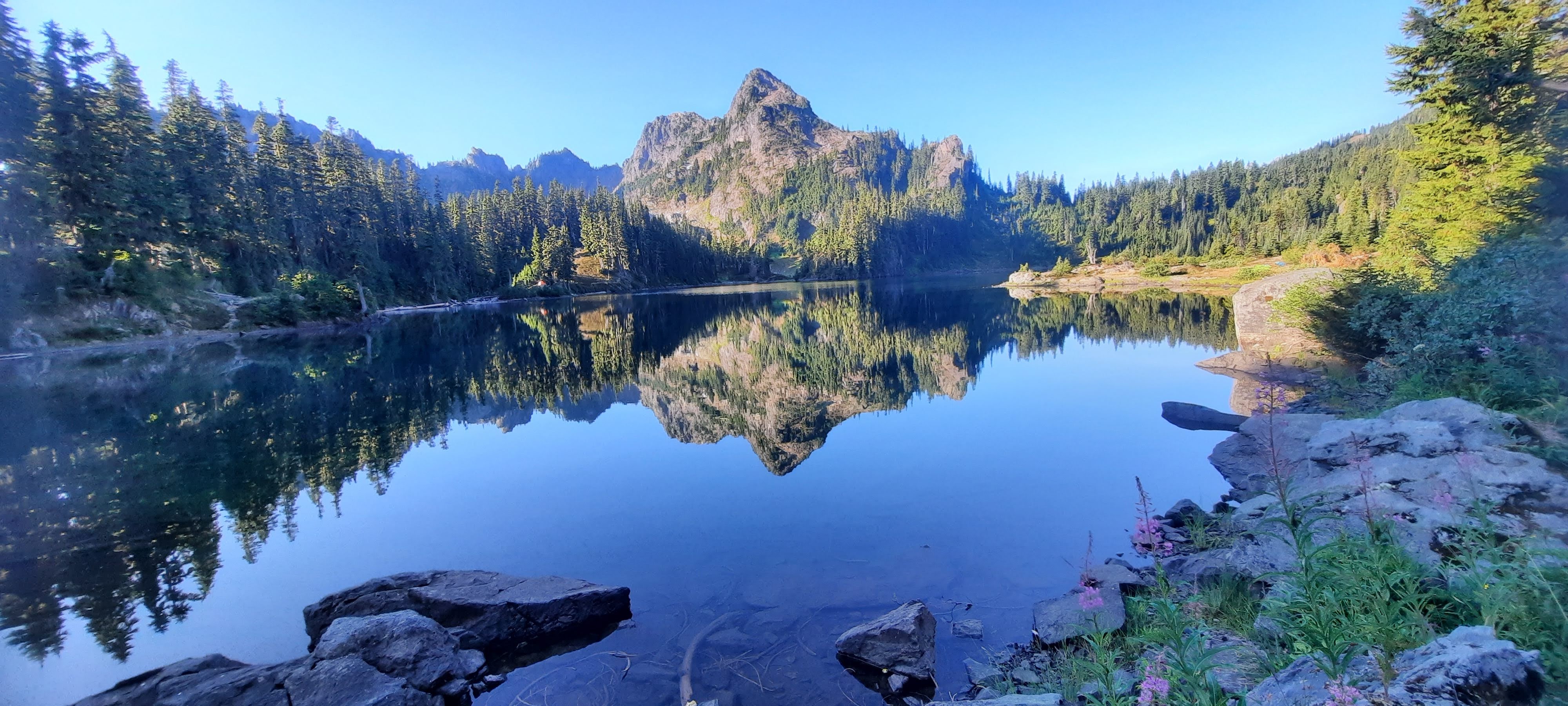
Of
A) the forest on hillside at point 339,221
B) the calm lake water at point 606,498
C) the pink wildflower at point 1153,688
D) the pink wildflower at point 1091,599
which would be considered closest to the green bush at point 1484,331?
the forest on hillside at point 339,221

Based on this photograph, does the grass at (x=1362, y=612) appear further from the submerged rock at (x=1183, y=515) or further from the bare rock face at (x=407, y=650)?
the bare rock face at (x=407, y=650)

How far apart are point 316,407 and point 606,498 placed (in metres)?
13.3

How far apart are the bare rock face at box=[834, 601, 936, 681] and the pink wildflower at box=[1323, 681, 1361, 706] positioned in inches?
146

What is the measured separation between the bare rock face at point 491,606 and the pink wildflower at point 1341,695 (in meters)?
6.45

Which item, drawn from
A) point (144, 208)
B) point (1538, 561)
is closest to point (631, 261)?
point (144, 208)

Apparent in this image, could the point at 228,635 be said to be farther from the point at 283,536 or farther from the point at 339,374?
the point at 339,374

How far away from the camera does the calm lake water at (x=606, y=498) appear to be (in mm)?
6758

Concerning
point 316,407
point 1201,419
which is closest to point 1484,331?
point 1201,419

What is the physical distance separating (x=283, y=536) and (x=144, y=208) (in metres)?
44.7

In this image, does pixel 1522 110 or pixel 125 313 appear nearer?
pixel 1522 110

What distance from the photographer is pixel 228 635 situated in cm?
701

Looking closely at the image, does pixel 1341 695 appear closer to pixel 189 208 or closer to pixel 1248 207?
pixel 189 208

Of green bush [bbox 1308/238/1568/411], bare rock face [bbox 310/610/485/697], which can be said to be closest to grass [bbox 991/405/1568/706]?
bare rock face [bbox 310/610/485/697]

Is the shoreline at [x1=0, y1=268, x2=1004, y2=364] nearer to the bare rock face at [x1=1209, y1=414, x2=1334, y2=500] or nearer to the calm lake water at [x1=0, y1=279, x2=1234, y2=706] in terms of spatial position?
the calm lake water at [x1=0, y1=279, x2=1234, y2=706]
